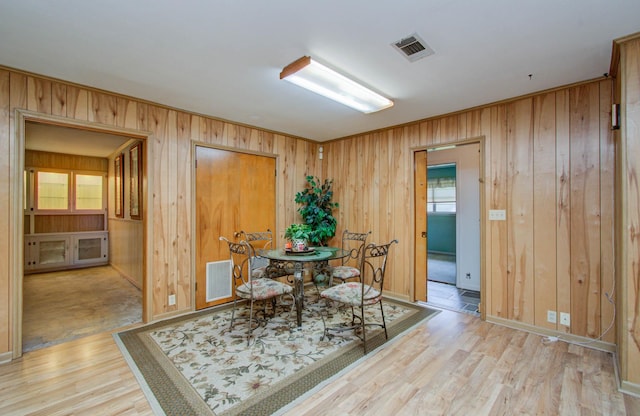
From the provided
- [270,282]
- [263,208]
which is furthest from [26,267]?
[270,282]

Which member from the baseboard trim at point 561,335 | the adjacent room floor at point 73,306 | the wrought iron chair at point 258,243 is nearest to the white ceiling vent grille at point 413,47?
the wrought iron chair at point 258,243

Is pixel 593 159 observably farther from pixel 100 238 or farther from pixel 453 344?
pixel 100 238

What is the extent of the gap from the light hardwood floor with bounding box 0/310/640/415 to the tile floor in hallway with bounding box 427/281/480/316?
0.90 m

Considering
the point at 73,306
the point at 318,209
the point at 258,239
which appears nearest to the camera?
the point at 73,306

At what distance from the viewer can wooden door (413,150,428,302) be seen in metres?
3.95

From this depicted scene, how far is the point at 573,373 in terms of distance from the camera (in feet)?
7.31

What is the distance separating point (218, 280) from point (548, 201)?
155 inches

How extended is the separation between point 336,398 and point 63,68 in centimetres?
344

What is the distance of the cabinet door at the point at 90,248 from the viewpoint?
6.20 meters

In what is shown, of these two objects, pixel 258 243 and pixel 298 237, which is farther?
pixel 258 243

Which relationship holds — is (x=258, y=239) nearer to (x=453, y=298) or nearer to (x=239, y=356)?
(x=239, y=356)

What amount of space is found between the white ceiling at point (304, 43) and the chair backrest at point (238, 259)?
157 cm

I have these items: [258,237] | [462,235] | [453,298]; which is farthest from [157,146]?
[462,235]

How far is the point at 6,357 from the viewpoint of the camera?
2.38 meters
